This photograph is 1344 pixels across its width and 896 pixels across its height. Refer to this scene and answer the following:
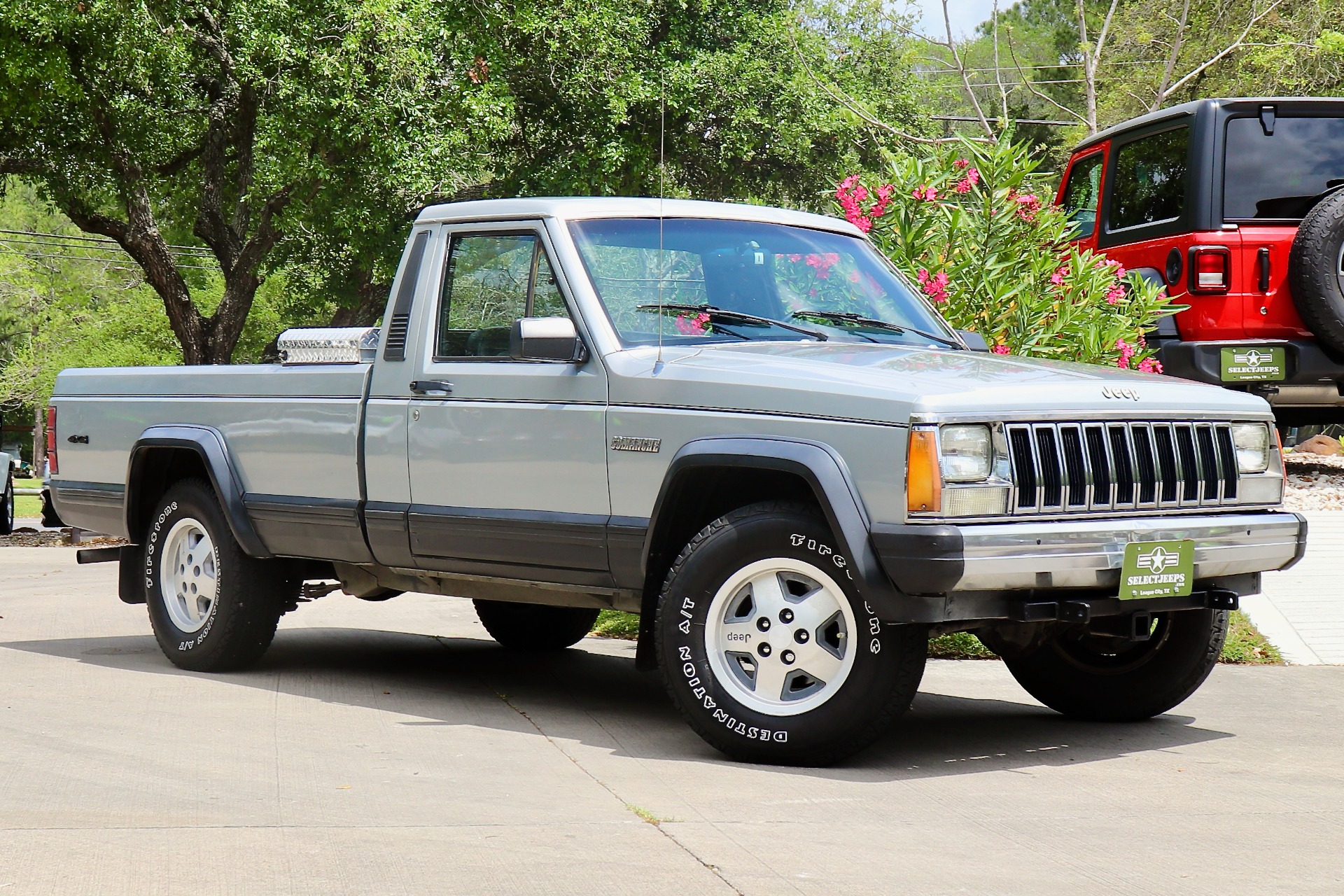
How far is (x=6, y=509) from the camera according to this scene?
66.9 feet

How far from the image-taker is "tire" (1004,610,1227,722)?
20.6ft

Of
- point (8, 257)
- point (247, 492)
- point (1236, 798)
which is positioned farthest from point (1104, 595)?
point (8, 257)

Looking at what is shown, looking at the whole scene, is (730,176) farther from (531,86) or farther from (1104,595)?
(1104,595)

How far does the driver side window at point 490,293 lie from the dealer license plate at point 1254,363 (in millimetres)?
5828

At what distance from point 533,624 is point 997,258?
327 cm

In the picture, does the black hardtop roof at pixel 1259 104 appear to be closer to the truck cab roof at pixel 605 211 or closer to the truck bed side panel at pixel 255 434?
the truck cab roof at pixel 605 211

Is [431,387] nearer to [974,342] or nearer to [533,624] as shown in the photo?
[974,342]

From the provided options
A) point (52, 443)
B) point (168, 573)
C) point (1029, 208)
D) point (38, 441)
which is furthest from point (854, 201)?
point (38, 441)

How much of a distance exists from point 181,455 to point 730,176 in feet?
64.1

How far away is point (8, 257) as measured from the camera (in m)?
52.8

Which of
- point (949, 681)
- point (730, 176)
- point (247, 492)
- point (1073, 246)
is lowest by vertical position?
point (949, 681)

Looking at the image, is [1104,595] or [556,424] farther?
[556,424]

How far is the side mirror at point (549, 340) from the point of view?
5.86m

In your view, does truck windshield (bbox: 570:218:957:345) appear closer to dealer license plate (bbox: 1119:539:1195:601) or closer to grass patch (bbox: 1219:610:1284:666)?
dealer license plate (bbox: 1119:539:1195:601)
